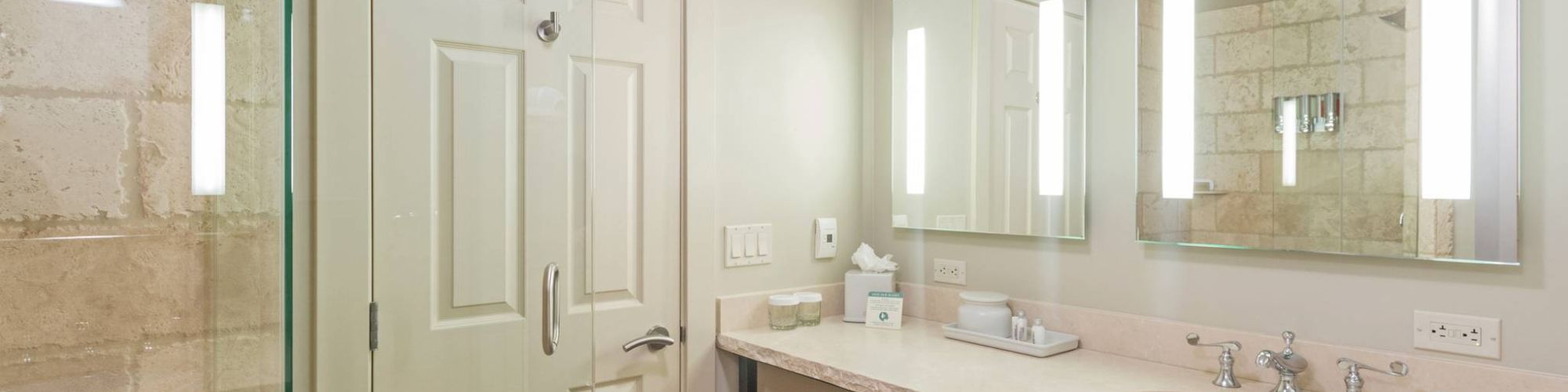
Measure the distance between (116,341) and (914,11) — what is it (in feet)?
5.99

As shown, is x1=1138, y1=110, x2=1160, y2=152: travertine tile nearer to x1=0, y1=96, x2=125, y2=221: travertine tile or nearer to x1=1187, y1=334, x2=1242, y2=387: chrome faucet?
x1=1187, y1=334, x2=1242, y2=387: chrome faucet

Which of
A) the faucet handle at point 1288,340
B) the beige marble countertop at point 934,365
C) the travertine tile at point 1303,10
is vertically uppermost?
the travertine tile at point 1303,10

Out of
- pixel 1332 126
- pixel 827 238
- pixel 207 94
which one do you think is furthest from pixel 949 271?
pixel 207 94

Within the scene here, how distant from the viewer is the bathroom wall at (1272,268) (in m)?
1.27

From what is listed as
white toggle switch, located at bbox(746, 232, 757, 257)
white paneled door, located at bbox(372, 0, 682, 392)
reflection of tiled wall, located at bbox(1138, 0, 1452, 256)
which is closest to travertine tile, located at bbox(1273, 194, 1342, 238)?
reflection of tiled wall, located at bbox(1138, 0, 1452, 256)

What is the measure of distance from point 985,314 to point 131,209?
159 cm

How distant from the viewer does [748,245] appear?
2.07 meters

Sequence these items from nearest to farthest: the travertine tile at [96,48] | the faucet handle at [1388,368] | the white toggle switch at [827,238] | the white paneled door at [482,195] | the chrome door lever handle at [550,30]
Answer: the travertine tile at [96,48]
the white paneled door at [482,195]
the chrome door lever handle at [550,30]
the faucet handle at [1388,368]
the white toggle switch at [827,238]

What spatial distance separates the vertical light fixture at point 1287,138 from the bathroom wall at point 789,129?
1.11 meters

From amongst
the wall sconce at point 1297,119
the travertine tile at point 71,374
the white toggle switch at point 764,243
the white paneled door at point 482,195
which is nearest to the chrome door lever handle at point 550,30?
the white paneled door at point 482,195

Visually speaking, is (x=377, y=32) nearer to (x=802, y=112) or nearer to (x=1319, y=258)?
(x=802, y=112)

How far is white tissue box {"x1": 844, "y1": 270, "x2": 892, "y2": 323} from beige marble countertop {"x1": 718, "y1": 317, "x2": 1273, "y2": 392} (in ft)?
0.37

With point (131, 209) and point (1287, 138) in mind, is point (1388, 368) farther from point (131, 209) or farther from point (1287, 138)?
point (131, 209)

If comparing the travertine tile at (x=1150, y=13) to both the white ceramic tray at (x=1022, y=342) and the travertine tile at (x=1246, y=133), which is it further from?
the white ceramic tray at (x=1022, y=342)
